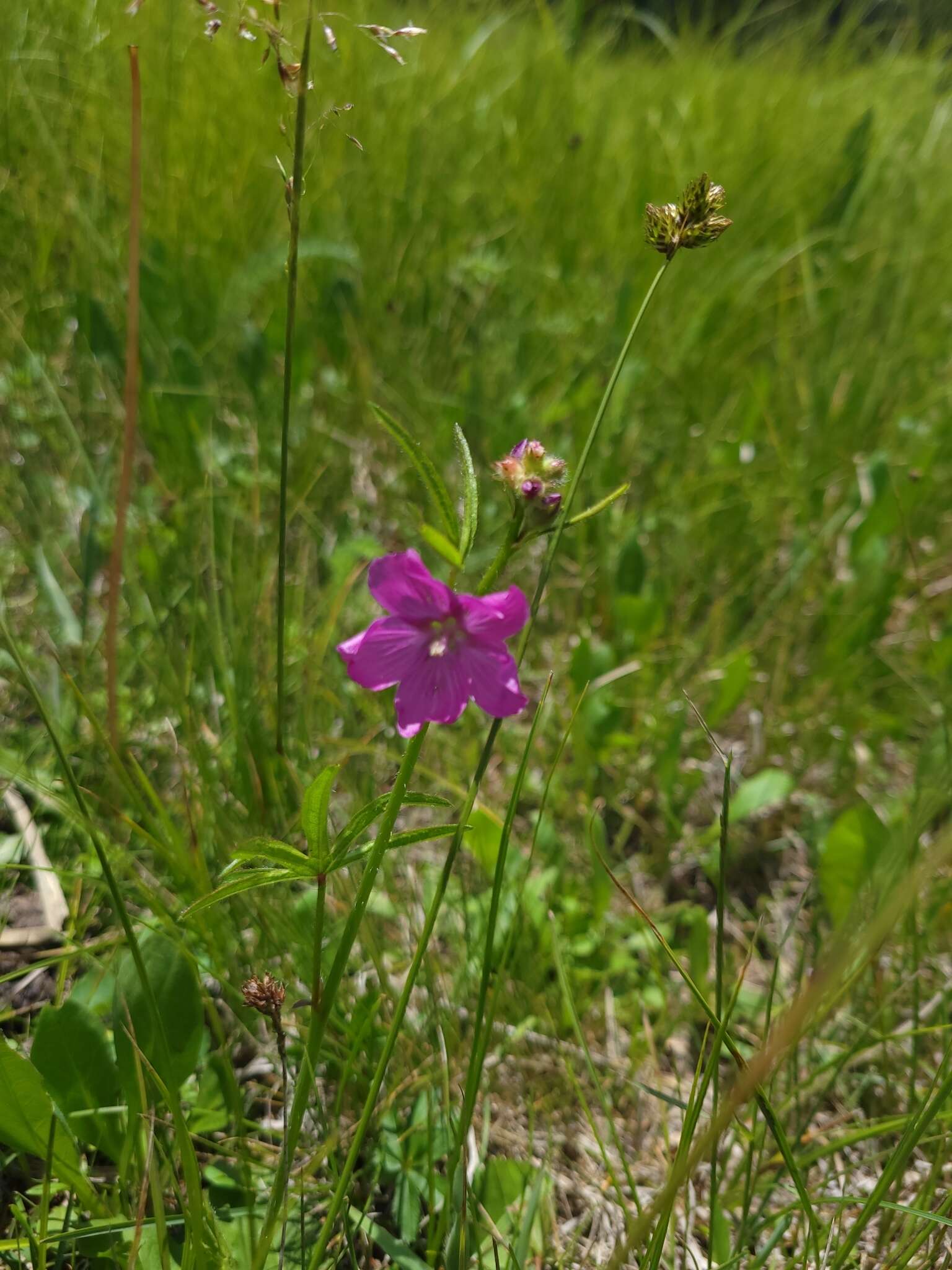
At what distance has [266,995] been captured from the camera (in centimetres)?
78

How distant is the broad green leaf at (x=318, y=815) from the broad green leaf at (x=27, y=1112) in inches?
15.6

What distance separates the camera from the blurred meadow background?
3.12ft

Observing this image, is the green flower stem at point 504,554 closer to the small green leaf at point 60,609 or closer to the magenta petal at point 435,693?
the magenta petal at point 435,693

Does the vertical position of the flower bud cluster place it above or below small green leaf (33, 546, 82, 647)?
above

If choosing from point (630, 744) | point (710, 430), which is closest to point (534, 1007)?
point (630, 744)

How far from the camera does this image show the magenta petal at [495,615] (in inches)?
28.6

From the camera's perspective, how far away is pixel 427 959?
1094 mm

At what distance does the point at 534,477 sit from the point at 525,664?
1.10m

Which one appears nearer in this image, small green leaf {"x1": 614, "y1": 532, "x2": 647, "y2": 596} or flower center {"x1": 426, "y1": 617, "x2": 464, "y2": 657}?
flower center {"x1": 426, "y1": 617, "x2": 464, "y2": 657}

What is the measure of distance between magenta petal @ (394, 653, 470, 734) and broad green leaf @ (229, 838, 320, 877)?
13 centimetres

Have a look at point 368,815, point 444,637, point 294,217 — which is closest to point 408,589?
point 444,637

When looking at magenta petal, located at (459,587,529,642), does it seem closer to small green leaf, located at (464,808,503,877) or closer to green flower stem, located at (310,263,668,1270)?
green flower stem, located at (310,263,668,1270)

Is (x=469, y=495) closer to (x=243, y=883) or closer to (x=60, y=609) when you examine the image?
(x=243, y=883)

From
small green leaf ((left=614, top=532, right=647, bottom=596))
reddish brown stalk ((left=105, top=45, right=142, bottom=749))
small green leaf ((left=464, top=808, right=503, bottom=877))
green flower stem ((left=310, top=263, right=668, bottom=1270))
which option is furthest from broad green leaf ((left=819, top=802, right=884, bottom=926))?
reddish brown stalk ((left=105, top=45, right=142, bottom=749))
